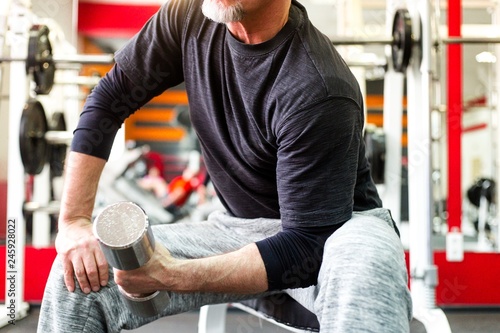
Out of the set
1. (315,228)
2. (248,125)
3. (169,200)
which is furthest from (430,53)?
(169,200)

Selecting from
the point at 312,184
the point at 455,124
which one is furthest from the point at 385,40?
the point at 312,184

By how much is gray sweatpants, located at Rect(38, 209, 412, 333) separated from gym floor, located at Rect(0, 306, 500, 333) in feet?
3.58

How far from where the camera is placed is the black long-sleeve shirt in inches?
35.8

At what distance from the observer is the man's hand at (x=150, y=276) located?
0.80 metres

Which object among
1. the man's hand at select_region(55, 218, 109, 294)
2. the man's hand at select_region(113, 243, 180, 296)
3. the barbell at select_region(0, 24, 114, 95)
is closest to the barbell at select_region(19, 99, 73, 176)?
the barbell at select_region(0, 24, 114, 95)

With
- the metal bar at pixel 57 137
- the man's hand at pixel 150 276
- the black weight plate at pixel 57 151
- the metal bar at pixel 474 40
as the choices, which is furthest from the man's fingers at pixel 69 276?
the black weight plate at pixel 57 151

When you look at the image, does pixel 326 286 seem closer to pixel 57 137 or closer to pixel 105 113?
pixel 105 113

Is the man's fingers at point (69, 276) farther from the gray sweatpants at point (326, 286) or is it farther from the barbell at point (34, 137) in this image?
the barbell at point (34, 137)

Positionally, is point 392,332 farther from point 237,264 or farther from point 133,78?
point 133,78

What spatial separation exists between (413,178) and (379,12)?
5048mm

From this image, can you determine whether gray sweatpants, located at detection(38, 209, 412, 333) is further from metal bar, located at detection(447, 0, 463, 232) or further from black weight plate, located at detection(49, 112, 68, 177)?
black weight plate, located at detection(49, 112, 68, 177)

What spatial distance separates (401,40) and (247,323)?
1.36m

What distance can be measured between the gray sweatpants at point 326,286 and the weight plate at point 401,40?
1242 mm

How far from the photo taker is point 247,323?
2305mm
